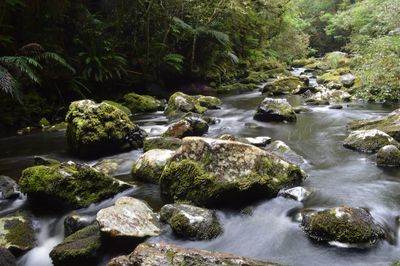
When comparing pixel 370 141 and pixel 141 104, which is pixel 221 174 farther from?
pixel 141 104

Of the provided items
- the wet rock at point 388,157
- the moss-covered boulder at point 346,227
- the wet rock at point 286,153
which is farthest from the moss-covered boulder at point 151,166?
the wet rock at point 388,157

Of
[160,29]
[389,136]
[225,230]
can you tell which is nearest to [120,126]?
[225,230]

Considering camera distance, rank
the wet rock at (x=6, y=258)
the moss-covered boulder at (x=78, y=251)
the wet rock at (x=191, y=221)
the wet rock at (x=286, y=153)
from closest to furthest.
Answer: the wet rock at (x=6, y=258)
the moss-covered boulder at (x=78, y=251)
the wet rock at (x=191, y=221)
the wet rock at (x=286, y=153)

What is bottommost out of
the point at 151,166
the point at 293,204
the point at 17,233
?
the point at 17,233

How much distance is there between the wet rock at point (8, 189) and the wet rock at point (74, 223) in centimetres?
112

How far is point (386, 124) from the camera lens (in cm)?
730

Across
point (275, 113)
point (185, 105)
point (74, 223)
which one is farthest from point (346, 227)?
point (185, 105)

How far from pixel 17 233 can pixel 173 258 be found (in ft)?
6.28

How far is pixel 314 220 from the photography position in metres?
3.77

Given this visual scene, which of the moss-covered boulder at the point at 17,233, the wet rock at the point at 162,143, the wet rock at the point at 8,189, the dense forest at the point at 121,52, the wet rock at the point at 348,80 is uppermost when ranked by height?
the dense forest at the point at 121,52

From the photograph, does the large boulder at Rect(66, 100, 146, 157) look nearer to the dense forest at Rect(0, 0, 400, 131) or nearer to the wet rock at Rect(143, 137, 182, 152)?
the wet rock at Rect(143, 137, 182, 152)

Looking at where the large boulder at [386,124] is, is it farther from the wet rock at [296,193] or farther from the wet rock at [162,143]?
the wet rock at [162,143]

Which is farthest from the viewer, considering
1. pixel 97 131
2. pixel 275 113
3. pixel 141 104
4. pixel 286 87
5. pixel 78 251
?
pixel 286 87

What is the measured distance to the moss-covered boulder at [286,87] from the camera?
45.5 feet
